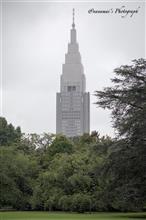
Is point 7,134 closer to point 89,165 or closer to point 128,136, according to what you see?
point 89,165

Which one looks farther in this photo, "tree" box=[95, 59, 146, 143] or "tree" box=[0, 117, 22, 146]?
"tree" box=[0, 117, 22, 146]

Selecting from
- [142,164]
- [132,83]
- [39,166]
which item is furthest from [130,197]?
[39,166]

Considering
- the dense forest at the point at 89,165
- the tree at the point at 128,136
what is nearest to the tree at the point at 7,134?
the dense forest at the point at 89,165

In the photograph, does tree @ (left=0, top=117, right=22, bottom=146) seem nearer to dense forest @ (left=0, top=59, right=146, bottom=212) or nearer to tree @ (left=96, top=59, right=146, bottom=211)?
dense forest @ (left=0, top=59, right=146, bottom=212)

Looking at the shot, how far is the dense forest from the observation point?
52219 mm

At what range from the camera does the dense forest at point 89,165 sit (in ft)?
171

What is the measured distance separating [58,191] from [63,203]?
244 cm

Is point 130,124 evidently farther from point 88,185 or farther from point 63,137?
point 63,137

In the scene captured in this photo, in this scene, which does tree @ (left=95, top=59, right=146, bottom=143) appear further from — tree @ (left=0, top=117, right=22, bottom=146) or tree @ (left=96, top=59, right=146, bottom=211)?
tree @ (left=0, top=117, right=22, bottom=146)

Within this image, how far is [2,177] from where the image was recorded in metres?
69.7

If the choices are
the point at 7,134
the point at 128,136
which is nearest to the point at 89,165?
the point at 128,136

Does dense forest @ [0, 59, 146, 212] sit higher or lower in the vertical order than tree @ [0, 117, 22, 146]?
lower

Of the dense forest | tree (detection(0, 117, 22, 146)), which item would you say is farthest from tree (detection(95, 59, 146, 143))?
tree (detection(0, 117, 22, 146))

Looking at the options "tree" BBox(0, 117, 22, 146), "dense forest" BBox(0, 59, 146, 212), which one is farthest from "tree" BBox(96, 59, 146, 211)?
"tree" BBox(0, 117, 22, 146)
